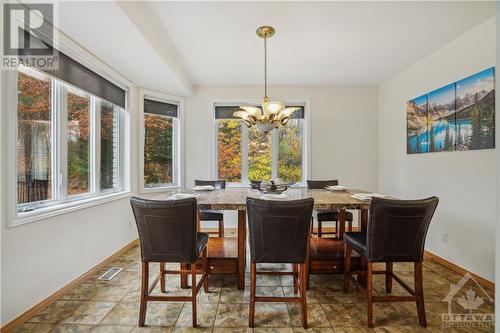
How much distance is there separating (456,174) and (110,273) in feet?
12.8

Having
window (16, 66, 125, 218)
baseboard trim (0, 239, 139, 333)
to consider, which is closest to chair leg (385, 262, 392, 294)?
baseboard trim (0, 239, 139, 333)

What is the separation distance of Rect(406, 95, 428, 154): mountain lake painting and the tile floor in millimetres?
1633

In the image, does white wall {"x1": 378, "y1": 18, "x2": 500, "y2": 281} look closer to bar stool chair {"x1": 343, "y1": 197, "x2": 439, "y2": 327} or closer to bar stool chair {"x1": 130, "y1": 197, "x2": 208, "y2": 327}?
bar stool chair {"x1": 343, "y1": 197, "x2": 439, "y2": 327}

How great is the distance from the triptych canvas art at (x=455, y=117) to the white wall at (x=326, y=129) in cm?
91

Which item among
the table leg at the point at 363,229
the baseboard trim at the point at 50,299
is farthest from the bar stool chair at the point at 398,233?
the baseboard trim at the point at 50,299

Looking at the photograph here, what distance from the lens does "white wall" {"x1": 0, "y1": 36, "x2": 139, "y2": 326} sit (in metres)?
1.67

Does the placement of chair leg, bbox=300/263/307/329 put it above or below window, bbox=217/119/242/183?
below

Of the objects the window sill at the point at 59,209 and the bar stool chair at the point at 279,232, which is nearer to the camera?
the bar stool chair at the point at 279,232

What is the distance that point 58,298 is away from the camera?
2092 mm

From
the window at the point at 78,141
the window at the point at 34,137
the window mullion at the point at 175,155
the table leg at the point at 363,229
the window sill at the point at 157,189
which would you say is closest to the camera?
the window at the point at 34,137

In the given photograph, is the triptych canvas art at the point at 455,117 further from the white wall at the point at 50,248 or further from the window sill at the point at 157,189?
the white wall at the point at 50,248

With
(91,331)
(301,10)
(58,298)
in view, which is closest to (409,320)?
(91,331)

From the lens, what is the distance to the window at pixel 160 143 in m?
3.81

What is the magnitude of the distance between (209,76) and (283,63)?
3.93ft
